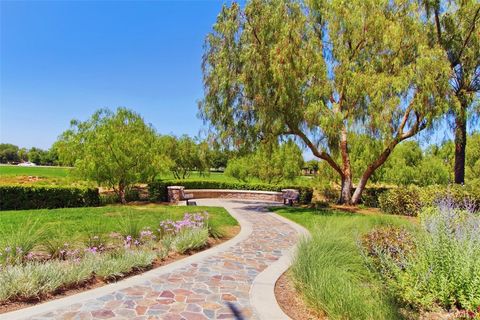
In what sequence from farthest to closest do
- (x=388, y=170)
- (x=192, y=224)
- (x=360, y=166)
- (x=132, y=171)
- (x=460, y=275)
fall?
(x=388, y=170)
(x=360, y=166)
(x=132, y=171)
(x=192, y=224)
(x=460, y=275)

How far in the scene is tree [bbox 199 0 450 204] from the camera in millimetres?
13586

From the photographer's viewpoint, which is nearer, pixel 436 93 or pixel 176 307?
pixel 176 307

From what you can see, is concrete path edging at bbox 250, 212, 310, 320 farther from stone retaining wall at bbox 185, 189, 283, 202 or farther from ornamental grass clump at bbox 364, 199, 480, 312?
stone retaining wall at bbox 185, 189, 283, 202

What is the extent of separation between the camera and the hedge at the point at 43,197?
14.1 m

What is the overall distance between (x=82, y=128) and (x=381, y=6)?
1708 centimetres

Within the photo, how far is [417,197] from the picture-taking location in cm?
1434

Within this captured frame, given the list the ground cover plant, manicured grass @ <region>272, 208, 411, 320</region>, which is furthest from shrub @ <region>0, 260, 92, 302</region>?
manicured grass @ <region>272, 208, 411, 320</region>

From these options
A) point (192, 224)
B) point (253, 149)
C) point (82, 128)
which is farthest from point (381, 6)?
point (82, 128)

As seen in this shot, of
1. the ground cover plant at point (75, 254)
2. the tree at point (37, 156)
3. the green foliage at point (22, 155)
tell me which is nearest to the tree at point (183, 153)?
the ground cover plant at point (75, 254)

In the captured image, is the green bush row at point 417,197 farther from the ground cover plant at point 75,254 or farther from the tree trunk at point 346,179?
the ground cover plant at point 75,254

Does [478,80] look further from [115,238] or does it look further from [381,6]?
[115,238]

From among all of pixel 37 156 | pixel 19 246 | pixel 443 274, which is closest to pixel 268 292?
pixel 443 274

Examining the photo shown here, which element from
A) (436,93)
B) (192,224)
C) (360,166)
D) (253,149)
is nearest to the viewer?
(192,224)

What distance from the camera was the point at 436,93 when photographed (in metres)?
13.1
